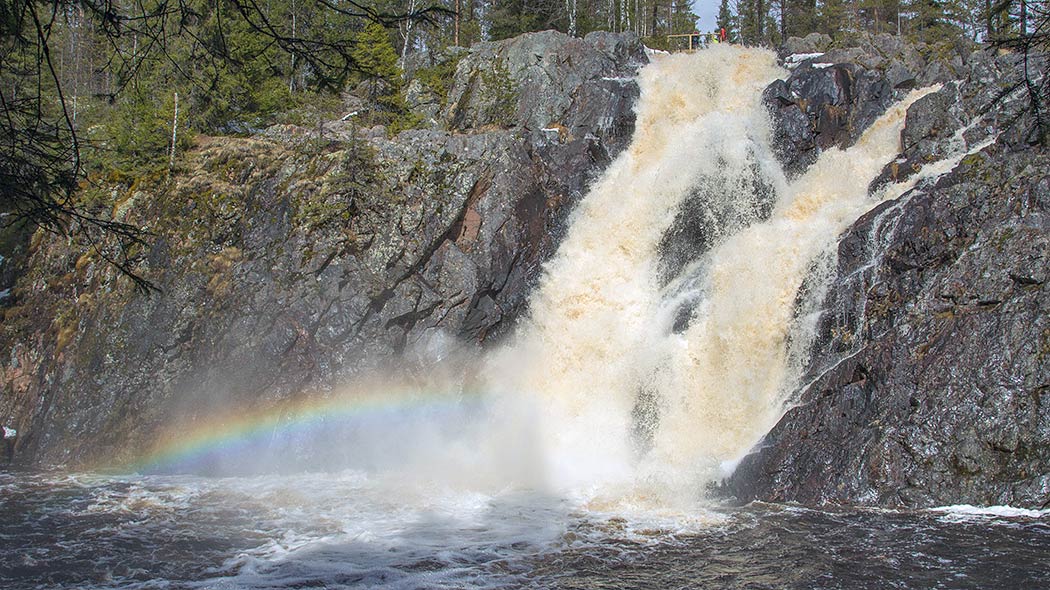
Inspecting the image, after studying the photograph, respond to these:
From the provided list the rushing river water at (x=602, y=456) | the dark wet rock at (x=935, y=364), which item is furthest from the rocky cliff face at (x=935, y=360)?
the rushing river water at (x=602, y=456)

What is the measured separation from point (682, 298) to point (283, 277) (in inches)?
366

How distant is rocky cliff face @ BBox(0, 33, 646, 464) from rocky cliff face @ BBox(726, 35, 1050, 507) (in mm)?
7644

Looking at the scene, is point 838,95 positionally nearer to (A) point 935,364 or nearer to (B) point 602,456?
(A) point 935,364

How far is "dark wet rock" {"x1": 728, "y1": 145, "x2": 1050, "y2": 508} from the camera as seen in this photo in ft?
39.0

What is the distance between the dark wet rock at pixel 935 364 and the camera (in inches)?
468

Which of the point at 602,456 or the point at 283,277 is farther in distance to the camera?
the point at 283,277

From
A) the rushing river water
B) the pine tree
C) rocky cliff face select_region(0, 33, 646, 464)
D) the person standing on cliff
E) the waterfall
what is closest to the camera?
the rushing river water

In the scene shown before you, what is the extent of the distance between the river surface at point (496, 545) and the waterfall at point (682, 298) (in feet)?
6.50

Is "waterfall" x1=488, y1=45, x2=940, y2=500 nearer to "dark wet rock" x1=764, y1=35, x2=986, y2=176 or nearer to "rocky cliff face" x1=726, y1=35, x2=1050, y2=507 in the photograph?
"dark wet rock" x1=764, y1=35, x2=986, y2=176

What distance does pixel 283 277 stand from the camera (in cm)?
1827

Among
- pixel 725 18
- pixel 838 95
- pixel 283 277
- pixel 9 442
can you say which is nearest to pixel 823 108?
pixel 838 95

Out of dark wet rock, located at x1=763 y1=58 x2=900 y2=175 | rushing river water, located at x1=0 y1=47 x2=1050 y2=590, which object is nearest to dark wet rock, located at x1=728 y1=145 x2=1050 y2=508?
rushing river water, located at x1=0 y1=47 x2=1050 y2=590

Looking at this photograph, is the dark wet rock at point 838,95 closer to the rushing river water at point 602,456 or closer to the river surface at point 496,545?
the rushing river water at point 602,456

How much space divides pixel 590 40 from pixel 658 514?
16.7m
